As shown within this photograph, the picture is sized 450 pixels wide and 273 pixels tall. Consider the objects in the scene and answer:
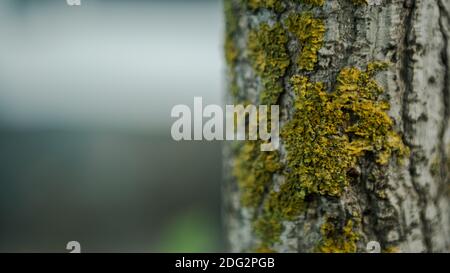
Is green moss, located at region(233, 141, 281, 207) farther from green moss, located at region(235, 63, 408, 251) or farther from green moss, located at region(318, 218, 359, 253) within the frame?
green moss, located at region(318, 218, 359, 253)

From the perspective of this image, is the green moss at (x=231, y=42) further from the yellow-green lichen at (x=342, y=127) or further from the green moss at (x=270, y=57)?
the yellow-green lichen at (x=342, y=127)

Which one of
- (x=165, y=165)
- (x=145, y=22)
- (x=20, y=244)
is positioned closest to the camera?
(x=20, y=244)

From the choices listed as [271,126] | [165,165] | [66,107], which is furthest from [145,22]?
[271,126]

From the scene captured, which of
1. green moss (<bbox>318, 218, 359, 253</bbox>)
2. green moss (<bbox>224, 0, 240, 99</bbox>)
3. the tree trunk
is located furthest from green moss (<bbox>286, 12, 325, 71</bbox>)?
green moss (<bbox>318, 218, 359, 253</bbox>)

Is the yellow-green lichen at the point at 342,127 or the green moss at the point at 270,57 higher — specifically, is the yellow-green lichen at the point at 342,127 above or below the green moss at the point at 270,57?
below

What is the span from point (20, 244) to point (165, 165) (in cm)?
135

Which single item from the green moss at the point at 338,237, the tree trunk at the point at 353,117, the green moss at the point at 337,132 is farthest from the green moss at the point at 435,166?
the green moss at the point at 338,237

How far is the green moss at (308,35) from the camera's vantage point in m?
0.99

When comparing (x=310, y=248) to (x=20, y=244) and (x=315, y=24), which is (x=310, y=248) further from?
(x=20, y=244)

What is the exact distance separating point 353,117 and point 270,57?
0.24 metres

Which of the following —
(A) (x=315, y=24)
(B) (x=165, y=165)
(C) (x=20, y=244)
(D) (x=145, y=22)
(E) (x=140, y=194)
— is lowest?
(C) (x=20, y=244)

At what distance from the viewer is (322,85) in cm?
100

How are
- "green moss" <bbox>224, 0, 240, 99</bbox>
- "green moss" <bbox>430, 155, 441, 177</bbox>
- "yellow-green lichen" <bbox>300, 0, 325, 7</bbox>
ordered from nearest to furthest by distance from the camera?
"yellow-green lichen" <bbox>300, 0, 325, 7</bbox> → "green moss" <bbox>430, 155, 441, 177</bbox> → "green moss" <bbox>224, 0, 240, 99</bbox>

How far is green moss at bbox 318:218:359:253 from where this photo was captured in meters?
1.03
